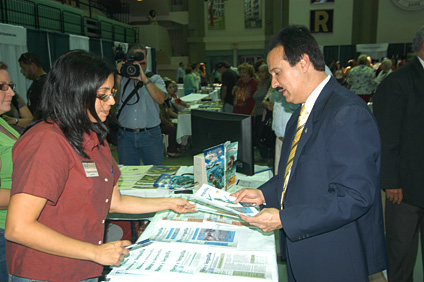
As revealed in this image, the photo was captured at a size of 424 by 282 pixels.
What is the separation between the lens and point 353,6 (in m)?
15.9

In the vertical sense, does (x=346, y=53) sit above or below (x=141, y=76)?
above

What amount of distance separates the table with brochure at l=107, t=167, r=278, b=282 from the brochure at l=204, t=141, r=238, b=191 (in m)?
0.31

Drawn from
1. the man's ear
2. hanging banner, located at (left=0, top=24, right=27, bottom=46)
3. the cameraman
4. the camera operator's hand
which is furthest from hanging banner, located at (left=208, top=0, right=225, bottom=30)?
the man's ear

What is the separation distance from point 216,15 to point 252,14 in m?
1.91

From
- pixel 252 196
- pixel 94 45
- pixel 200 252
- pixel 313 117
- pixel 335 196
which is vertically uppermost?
pixel 94 45

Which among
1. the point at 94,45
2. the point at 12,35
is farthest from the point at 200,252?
the point at 94,45

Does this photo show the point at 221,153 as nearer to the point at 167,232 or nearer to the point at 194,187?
the point at 194,187

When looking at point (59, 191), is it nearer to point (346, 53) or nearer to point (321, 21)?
point (346, 53)

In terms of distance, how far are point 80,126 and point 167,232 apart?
26.2 inches

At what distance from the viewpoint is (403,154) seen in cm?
214

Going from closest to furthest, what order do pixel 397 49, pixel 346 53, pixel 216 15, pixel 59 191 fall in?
1. pixel 59 191
2. pixel 397 49
3. pixel 346 53
4. pixel 216 15

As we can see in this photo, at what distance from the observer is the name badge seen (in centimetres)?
115

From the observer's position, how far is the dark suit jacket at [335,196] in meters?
1.10

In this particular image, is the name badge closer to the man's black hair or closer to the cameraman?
the man's black hair
